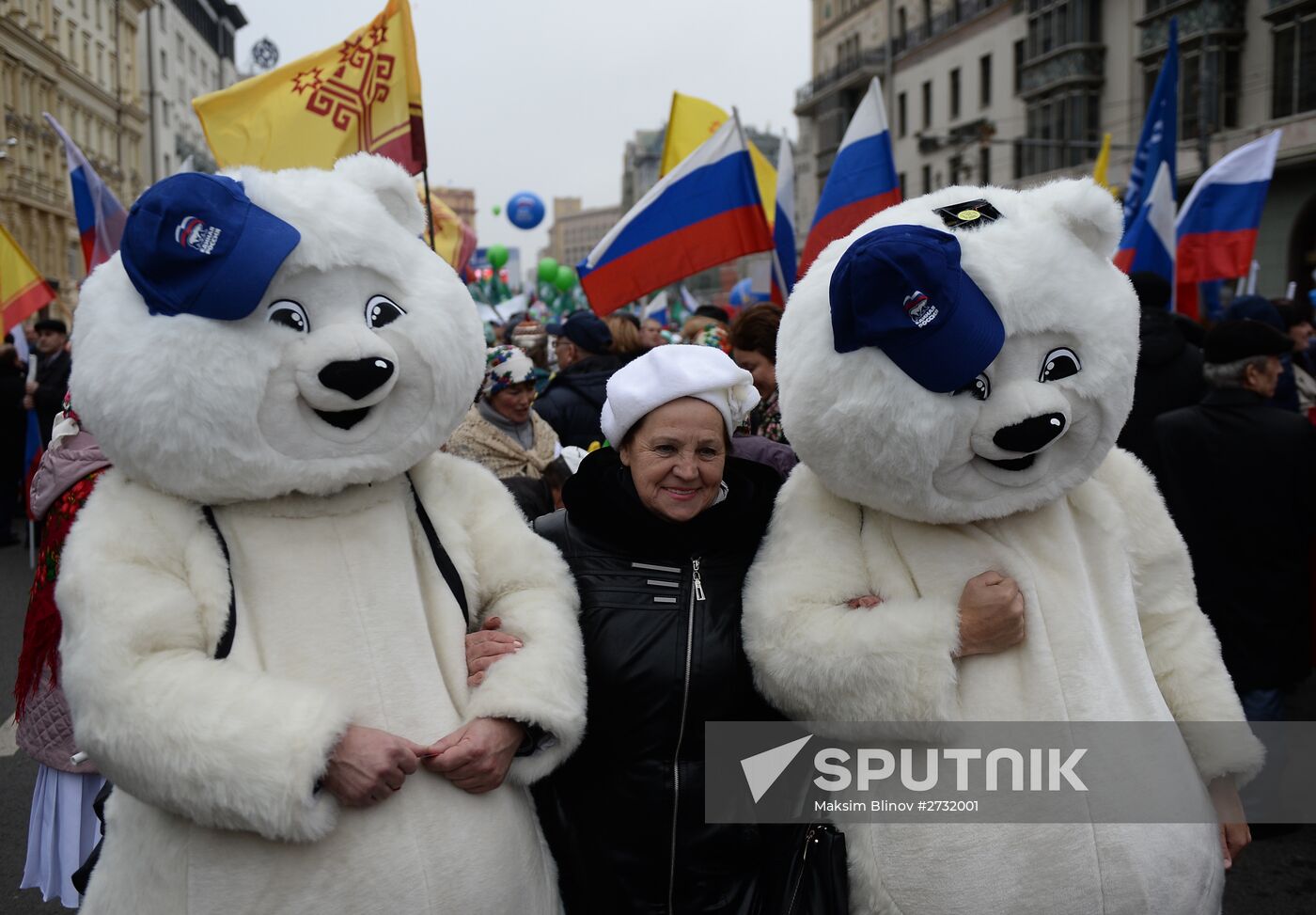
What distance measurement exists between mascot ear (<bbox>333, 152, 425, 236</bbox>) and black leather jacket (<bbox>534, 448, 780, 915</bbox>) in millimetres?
734

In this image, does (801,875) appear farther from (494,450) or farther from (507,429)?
(507,429)

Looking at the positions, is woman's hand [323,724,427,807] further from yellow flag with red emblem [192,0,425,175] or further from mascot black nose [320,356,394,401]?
yellow flag with red emblem [192,0,425,175]

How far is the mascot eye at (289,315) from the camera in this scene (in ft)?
6.82

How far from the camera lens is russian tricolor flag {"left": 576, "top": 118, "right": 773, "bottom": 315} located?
6.12 meters

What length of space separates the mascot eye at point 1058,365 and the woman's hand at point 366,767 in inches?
54.7

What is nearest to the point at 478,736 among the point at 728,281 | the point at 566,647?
the point at 566,647

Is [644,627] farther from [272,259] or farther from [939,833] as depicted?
[272,259]

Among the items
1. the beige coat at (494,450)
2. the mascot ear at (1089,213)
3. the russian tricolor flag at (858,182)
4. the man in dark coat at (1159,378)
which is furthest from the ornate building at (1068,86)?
the mascot ear at (1089,213)

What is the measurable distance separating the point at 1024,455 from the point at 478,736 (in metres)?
1.17

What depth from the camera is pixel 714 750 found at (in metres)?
2.44

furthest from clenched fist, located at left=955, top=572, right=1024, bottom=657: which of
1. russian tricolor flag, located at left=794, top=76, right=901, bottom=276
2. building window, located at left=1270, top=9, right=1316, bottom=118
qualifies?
building window, located at left=1270, top=9, right=1316, bottom=118

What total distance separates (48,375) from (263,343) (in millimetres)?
8947

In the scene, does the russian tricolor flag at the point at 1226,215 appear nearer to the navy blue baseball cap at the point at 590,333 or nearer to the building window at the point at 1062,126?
the navy blue baseball cap at the point at 590,333

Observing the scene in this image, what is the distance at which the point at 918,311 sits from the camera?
2023 mm
